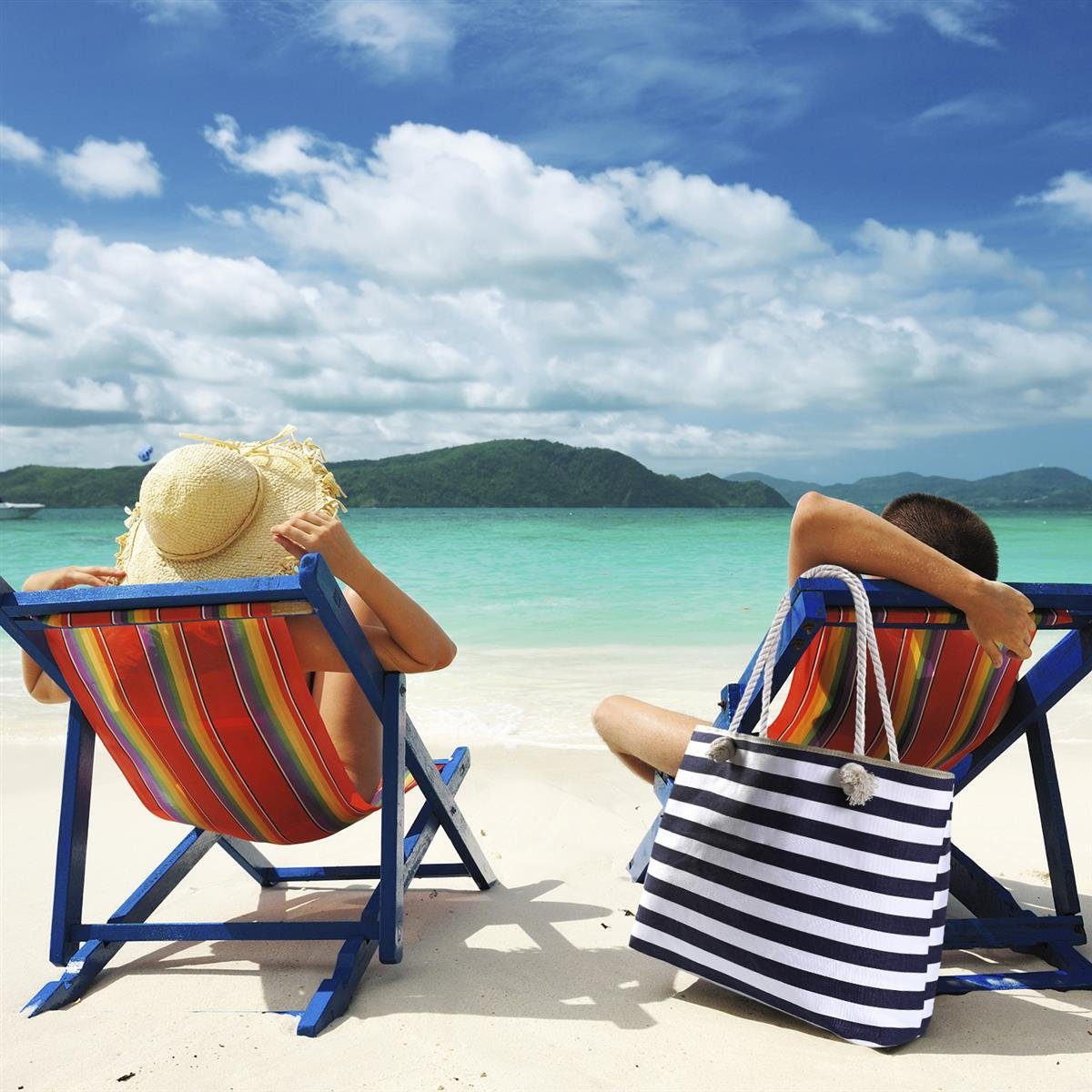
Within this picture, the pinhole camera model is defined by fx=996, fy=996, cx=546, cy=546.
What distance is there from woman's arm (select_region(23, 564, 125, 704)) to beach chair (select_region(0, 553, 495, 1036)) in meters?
0.13

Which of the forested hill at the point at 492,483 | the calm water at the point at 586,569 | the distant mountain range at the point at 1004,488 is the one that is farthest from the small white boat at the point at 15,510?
the distant mountain range at the point at 1004,488

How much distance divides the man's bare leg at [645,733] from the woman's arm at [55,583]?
51.7 inches

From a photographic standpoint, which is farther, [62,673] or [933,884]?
[62,673]

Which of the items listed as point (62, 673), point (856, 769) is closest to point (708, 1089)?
point (856, 769)

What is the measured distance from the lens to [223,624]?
2.07 m

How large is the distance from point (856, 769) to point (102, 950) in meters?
1.94

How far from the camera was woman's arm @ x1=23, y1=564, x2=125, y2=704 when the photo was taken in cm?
245

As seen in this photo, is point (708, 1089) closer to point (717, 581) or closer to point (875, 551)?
point (875, 551)

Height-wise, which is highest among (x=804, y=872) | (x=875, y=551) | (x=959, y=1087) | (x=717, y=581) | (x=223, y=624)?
(x=875, y=551)

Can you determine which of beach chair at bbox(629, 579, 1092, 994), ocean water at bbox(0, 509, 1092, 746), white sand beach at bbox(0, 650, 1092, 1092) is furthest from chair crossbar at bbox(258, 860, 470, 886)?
ocean water at bbox(0, 509, 1092, 746)

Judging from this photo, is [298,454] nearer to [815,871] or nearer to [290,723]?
[290,723]

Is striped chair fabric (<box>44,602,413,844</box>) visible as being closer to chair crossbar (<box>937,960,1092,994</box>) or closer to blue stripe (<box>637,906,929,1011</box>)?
blue stripe (<box>637,906,929,1011</box>)

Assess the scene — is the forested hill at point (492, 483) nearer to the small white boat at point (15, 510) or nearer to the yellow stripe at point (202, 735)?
the small white boat at point (15, 510)

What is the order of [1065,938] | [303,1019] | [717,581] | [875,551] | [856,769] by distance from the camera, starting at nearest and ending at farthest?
1. [856,769]
2. [875,551]
3. [303,1019]
4. [1065,938]
5. [717,581]
